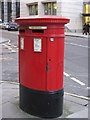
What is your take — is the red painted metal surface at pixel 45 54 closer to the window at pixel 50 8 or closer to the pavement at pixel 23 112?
the pavement at pixel 23 112

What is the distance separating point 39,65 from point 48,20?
0.80 meters

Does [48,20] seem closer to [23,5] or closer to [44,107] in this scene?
[44,107]

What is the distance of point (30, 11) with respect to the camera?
167 ft

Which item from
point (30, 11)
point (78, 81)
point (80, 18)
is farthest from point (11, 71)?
Answer: point (30, 11)

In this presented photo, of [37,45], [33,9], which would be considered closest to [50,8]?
[33,9]

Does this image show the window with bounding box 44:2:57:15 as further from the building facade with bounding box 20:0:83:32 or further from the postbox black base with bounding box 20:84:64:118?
the postbox black base with bounding box 20:84:64:118

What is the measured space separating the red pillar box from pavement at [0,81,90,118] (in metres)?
0.22

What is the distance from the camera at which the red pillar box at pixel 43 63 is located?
14.2ft

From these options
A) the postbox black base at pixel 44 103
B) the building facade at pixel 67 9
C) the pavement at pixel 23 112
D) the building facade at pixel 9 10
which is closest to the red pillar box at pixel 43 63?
the postbox black base at pixel 44 103

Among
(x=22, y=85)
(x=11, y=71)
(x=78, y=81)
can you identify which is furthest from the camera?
(x=11, y=71)

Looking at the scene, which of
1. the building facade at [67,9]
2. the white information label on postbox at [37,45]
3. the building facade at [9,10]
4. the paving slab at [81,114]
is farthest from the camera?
the building facade at [9,10]

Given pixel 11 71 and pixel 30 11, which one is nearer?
pixel 11 71

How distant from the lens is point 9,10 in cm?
6219

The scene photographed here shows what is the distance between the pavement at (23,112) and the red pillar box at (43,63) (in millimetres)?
222
